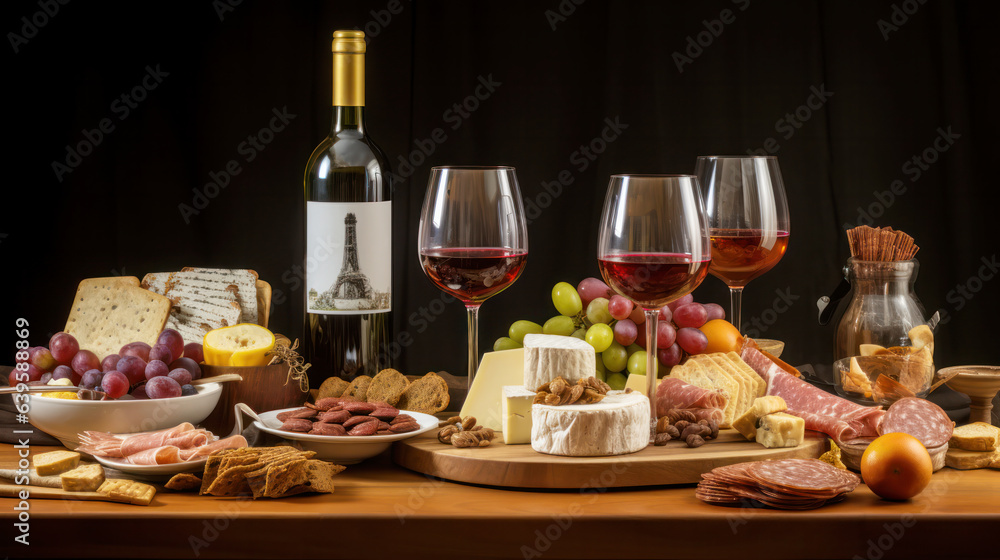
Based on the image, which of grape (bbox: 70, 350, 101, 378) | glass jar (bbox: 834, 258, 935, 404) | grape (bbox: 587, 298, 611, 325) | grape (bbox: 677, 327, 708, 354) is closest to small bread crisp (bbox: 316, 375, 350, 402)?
grape (bbox: 70, 350, 101, 378)

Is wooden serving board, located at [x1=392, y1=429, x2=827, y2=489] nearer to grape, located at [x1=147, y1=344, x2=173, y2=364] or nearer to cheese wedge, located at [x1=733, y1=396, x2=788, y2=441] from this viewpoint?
cheese wedge, located at [x1=733, y1=396, x2=788, y2=441]

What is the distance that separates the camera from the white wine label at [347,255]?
1.37 metres

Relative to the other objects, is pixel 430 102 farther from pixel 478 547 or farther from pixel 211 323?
pixel 478 547

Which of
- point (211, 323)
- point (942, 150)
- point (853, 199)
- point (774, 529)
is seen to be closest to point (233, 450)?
point (211, 323)

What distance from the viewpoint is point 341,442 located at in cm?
116

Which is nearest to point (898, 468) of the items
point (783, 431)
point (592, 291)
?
point (783, 431)

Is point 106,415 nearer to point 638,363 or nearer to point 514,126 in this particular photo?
point 638,363

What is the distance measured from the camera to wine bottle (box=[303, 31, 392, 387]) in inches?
54.1

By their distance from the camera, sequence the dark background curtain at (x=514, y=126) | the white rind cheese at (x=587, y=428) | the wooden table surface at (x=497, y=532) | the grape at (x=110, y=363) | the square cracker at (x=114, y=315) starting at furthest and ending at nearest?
the dark background curtain at (x=514, y=126) → the square cracker at (x=114, y=315) → the grape at (x=110, y=363) → the white rind cheese at (x=587, y=428) → the wooden table surface at (x=497, y=532)

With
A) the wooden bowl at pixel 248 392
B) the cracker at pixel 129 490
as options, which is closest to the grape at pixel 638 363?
the wooden bowl at pixel 248 392

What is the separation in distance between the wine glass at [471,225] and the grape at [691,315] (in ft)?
1.22

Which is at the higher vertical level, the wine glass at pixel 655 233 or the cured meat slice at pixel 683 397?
the wine glass at pixel 655 233

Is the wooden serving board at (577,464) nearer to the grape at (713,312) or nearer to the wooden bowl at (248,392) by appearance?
the wooden bowl at (248,392)

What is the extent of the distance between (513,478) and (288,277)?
1.30 meters
